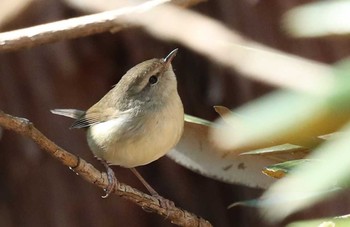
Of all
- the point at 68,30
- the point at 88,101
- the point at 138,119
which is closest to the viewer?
the point at 68,30

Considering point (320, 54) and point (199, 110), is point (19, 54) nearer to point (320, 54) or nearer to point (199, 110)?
point (199, 110)

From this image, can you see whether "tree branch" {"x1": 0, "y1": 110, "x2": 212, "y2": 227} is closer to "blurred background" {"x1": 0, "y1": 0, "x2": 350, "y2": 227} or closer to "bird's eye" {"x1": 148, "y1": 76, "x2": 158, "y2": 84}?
"bird's eye" {"x1": 148, "y1": 76, "x2": 158, "y2": 84}

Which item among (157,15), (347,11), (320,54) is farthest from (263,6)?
(347,11)

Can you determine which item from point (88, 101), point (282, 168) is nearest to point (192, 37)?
point (88, 101)

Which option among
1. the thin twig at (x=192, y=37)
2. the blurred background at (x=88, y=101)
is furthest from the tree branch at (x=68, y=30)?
the blurred background at (x=88, y=101)

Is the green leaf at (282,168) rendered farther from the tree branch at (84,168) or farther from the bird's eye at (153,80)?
the bird's eye at (153,80)

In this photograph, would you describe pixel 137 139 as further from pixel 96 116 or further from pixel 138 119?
pixel 96 116

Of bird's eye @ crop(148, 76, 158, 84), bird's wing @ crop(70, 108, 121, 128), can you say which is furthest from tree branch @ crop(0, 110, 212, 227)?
bird's eye @ crop(148, 76, 158, 84)
